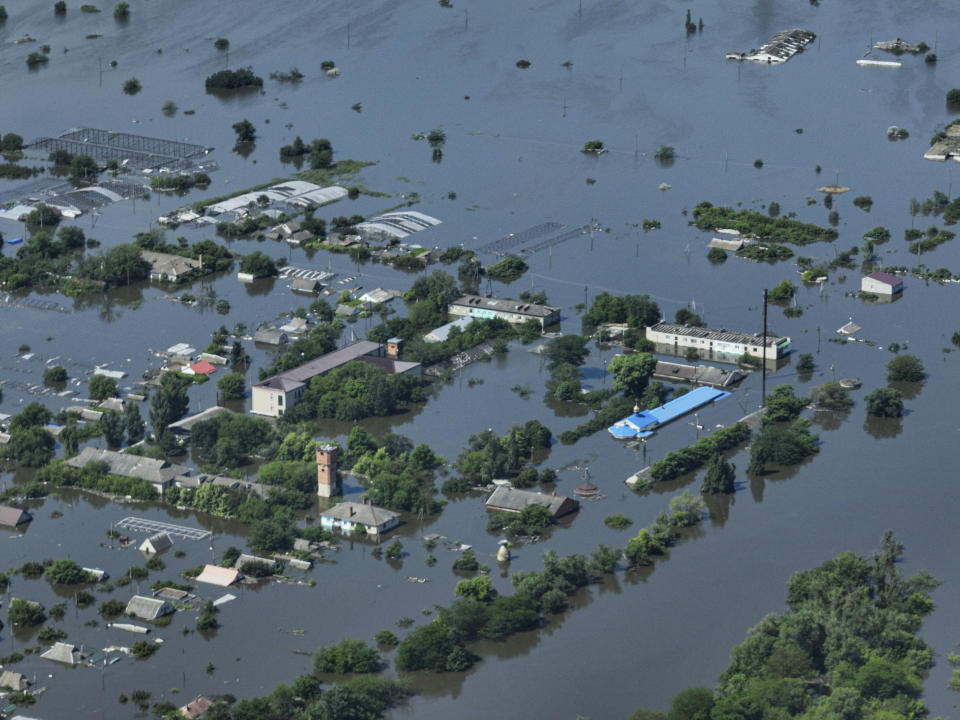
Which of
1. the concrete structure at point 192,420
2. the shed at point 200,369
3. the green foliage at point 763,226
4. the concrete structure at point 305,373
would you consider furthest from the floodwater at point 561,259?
the concrete structure at point 192,420

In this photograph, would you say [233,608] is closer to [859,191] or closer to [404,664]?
[404,664]

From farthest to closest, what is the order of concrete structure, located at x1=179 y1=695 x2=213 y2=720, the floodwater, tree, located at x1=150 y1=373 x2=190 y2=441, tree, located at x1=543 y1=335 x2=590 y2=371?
tree, located at x1=543 y1=335 x2=590 y2=371, tree, located at x1=150 y1=373 x2=190 y2=441, the floodwater, concrete structure, located at x1=179 y1=695 x2=213 y2=720

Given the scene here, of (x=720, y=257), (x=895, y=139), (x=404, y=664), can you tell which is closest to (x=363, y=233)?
(x=720, y=257)

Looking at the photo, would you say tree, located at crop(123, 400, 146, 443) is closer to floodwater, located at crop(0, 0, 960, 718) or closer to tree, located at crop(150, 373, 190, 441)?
tree, located at crop(150, 373, 190, 441)

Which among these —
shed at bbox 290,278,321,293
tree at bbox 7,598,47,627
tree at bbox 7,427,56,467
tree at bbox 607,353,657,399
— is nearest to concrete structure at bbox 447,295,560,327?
tree at bbox 607,353,657,399

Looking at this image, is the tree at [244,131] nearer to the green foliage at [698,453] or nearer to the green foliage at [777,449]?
the green foliage at [698,453]

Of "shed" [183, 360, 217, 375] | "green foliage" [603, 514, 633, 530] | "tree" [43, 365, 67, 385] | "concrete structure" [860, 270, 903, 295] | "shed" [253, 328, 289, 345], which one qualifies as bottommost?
"concrete structure" [860, 270, 903, 295]

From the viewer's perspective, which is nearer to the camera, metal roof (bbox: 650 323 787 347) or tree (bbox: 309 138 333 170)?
metal roof (bbox: 650 323 787 347)
